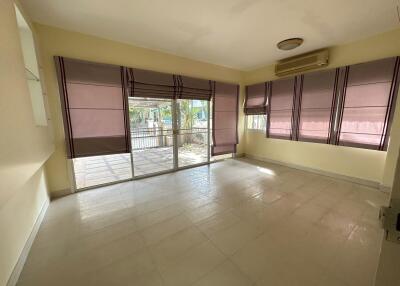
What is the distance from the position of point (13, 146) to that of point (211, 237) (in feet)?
5.84

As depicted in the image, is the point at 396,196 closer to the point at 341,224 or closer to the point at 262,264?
the point at 262,264

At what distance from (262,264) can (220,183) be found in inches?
67.7

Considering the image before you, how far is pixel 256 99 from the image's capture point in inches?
173

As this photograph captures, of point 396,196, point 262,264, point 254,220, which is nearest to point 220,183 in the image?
point 254,220

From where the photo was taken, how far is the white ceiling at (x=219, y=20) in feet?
6.31

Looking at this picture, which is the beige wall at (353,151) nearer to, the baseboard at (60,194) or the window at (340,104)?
the window at (340,104)

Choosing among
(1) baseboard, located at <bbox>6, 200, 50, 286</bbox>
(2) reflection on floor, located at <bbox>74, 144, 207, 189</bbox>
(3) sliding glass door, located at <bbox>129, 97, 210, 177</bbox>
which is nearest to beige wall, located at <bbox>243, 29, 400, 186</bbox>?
(3) sliding glass door, located at <bbox>129, 97, 210, 177</bbox>

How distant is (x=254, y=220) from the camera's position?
2031 mm

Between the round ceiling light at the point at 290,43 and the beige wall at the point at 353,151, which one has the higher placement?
the round ceiling light at the point at 290,43

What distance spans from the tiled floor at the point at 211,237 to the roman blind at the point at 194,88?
6.34ft

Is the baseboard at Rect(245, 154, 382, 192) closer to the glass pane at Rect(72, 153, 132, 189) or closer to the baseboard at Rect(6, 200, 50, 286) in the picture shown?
the glass pane at Rect(72, 153, 132, 189)

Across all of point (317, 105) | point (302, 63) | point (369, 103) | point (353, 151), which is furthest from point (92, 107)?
point (353, 151)

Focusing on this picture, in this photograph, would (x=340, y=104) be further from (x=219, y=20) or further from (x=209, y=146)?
(x=209, y=146)

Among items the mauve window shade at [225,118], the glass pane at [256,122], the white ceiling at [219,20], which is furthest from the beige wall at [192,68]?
the glass pane at [256,122]
